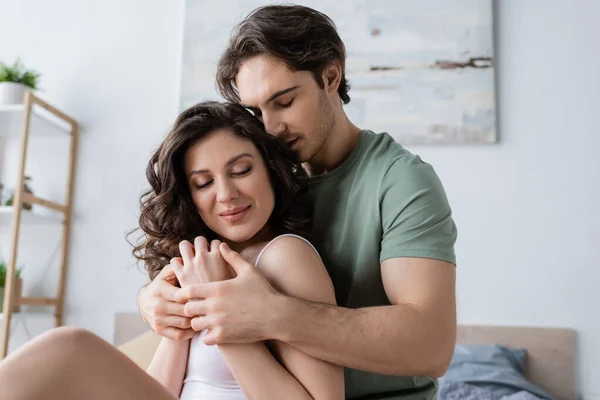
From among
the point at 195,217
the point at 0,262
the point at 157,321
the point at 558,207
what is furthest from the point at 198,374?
the point at 0,262

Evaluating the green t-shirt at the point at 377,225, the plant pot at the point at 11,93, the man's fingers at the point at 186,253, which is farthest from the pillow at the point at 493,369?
the plant pot at the point at 11,93

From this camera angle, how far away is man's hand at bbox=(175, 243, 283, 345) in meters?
0.95

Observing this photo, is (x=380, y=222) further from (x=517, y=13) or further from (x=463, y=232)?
(x=517, y=13)

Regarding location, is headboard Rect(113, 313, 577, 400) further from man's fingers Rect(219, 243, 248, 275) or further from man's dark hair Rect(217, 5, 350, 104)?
man's fingers Rect(219, 243, 248, 275)

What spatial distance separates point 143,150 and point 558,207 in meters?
1.83

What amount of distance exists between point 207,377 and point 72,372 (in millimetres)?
266

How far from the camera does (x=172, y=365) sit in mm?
1066

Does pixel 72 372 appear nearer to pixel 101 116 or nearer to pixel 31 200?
pixel 31 200

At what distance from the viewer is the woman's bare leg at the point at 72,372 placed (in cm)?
79

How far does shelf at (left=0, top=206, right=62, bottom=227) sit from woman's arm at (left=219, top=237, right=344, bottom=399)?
192 cm

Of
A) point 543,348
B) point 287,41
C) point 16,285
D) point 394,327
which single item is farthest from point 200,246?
point 16,285

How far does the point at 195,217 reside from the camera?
123 centimetres

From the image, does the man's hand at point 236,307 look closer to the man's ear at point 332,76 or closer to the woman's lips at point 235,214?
the woman's lips at point 235,214

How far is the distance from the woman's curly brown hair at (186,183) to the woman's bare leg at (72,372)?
39cm
